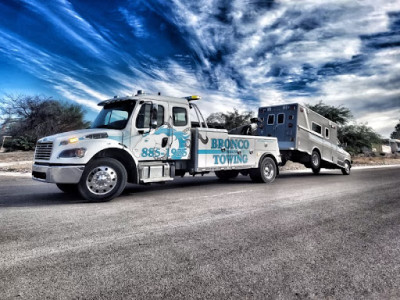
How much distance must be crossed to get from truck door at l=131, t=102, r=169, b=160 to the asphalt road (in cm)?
170

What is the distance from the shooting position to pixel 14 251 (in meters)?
2.99

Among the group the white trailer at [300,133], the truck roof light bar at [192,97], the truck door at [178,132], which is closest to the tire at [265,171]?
the white trailer at [300,133]

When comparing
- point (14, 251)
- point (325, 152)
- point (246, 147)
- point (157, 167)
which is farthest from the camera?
point (325, 152)

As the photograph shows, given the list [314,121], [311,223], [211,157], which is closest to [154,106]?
[211,157]

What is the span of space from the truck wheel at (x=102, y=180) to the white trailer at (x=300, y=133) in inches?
301

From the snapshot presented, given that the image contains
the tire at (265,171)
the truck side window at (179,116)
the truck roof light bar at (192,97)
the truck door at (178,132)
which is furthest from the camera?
the tire at (265,171)

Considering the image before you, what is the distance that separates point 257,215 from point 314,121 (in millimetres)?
9932

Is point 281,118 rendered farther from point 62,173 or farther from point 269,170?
point 62,173

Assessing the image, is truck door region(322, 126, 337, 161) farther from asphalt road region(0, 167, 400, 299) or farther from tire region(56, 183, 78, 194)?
tire region(56, 183, 78, 194)

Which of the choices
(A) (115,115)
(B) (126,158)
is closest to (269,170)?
(B) (126,158)

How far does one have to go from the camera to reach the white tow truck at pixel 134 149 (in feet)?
18.8

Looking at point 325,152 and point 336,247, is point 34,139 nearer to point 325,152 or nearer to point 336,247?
point 325,152

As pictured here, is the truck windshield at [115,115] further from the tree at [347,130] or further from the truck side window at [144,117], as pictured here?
the tree at [347,130]

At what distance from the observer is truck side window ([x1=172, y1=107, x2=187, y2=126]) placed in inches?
294
